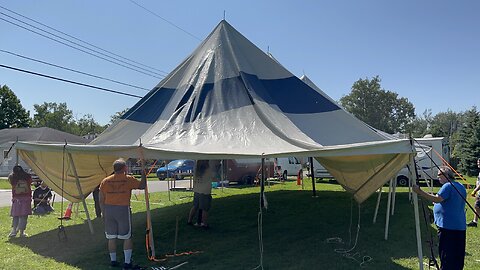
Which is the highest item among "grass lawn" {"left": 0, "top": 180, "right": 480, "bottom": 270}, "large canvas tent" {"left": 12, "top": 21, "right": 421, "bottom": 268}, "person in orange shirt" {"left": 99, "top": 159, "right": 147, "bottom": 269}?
"large canvas tent" {"left": 12, "top": 21, "right": 421, "bottom": 268}

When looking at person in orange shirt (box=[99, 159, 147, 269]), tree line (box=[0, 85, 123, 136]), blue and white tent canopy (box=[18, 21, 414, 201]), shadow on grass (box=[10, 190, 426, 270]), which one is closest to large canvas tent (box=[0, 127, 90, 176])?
tree line (box=[0, 85, 123, 136])

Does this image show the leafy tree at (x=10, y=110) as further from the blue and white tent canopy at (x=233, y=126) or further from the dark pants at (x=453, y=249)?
the dark pants at (x=453, y=249)

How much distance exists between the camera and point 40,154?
7.76m

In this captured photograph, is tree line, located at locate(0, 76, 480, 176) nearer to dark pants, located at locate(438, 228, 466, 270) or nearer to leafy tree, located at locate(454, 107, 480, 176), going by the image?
leafy tree, located at locate(454, 107, 480, 176)

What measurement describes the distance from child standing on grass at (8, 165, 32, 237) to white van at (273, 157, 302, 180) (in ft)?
51.2

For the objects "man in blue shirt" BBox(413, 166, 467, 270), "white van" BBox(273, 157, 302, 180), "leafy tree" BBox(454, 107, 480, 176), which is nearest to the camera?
"man in blue shirt" BBox(413, 166, 467, 270)

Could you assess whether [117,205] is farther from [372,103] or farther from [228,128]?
[372,103]

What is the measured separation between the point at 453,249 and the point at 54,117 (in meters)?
59.6

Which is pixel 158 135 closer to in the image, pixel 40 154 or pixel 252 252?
pixel 252 252

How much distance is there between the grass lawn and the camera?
5.75 m

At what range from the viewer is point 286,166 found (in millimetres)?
23734

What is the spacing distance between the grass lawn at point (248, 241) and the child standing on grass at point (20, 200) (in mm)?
289

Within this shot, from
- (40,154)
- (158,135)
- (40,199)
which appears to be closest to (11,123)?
(40,199)

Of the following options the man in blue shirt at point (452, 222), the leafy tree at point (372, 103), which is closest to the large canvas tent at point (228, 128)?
the man in blue shirt at point (452, 222)
